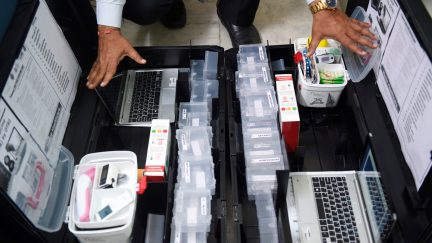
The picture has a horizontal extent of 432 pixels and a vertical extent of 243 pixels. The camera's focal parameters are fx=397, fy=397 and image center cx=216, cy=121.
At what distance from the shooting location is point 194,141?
1209mm

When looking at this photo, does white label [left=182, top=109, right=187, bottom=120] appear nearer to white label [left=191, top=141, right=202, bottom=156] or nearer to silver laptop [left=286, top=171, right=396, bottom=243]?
white label [left=191, top=141, right=202, bottom=156]

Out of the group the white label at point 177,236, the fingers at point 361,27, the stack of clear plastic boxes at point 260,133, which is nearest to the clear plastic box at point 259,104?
the stack of clear plastic boxes at point 260,133

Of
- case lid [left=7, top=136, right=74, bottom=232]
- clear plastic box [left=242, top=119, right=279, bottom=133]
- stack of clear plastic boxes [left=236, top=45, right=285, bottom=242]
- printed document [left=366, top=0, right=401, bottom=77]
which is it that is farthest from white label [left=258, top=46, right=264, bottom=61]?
case lid [left=7, top=136, right=74, bottom=232]

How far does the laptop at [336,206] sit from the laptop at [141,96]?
0.51m

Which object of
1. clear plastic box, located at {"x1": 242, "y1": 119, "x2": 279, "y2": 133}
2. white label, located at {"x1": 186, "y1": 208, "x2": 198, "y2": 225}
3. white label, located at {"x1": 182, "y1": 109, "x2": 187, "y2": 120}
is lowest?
white label, located at {"x1": 186, "y1": 208, "x2": 198, "y2": 225}

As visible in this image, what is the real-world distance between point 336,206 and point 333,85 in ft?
1.25

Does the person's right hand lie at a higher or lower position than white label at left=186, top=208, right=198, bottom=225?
higher

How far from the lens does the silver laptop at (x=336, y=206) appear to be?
1.04 metres

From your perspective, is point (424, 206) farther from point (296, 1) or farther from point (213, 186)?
point (296, 1)

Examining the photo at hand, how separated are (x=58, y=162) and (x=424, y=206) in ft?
3.06

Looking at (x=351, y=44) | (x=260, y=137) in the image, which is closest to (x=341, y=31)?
(x=351, y=44)

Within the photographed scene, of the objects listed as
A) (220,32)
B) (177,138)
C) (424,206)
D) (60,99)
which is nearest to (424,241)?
(424,206)

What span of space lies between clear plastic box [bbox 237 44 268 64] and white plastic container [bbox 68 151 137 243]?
54cm

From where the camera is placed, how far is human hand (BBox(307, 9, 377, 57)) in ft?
3.72
